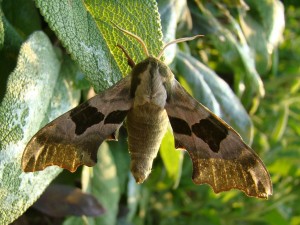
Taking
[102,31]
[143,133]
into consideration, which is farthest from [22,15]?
[143,133]

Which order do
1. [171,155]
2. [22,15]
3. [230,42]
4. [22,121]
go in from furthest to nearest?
[230,42] → [171,155] → [22,15] → [22,121]

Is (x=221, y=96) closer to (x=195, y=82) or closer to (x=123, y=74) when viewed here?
(x=195, y=82)

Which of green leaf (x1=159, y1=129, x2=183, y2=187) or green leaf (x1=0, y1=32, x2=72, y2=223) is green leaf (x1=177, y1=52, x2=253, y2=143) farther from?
green leaf (x1=0, y1=32, x2=72, y2=223)

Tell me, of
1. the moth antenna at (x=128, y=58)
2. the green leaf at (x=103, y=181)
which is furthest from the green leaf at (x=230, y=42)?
the moth antenna at (x=128, y=58)

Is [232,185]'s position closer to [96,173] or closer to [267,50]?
[96,173]

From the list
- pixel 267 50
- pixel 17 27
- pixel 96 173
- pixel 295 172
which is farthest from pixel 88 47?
pixel 295 172

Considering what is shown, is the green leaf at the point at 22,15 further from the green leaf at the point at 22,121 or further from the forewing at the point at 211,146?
the forewing at the point at 211,146

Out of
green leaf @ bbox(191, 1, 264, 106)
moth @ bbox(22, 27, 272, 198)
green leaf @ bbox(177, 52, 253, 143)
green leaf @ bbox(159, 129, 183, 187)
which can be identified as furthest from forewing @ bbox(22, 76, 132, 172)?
green leaf @ bbox(191, 1, 264, 106)
